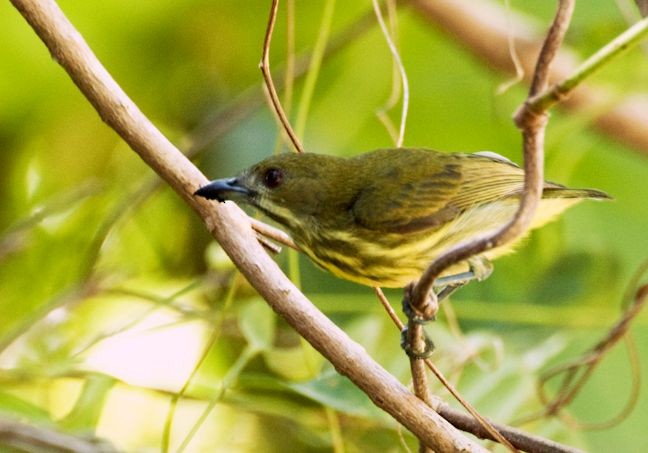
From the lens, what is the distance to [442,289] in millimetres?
1806

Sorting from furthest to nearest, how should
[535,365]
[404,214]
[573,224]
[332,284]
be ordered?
[573,224] < [332,284] < [535,365] < [404,214]

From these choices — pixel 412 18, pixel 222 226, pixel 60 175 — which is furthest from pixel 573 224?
pixel 222 226

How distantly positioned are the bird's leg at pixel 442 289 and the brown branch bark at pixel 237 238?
5 cm

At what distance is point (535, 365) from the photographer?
2760 millimetres

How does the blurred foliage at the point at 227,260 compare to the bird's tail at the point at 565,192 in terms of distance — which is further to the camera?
the blurred foliage at the point at 227,260

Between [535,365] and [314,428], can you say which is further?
[535,365]

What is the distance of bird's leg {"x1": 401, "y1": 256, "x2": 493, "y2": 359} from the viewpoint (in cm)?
128

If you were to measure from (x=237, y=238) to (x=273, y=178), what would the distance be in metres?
0.51

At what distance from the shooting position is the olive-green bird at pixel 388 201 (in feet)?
5.90

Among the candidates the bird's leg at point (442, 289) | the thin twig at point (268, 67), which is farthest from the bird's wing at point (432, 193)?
the thin twig at point (268, 67)

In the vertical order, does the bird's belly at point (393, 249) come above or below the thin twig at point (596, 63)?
above

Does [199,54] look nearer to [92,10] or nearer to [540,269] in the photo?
[92,10]

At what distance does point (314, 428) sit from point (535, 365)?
25.6 inches

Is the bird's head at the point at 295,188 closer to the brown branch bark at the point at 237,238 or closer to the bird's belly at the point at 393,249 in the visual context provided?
the bird's belly at the point at 393,249
